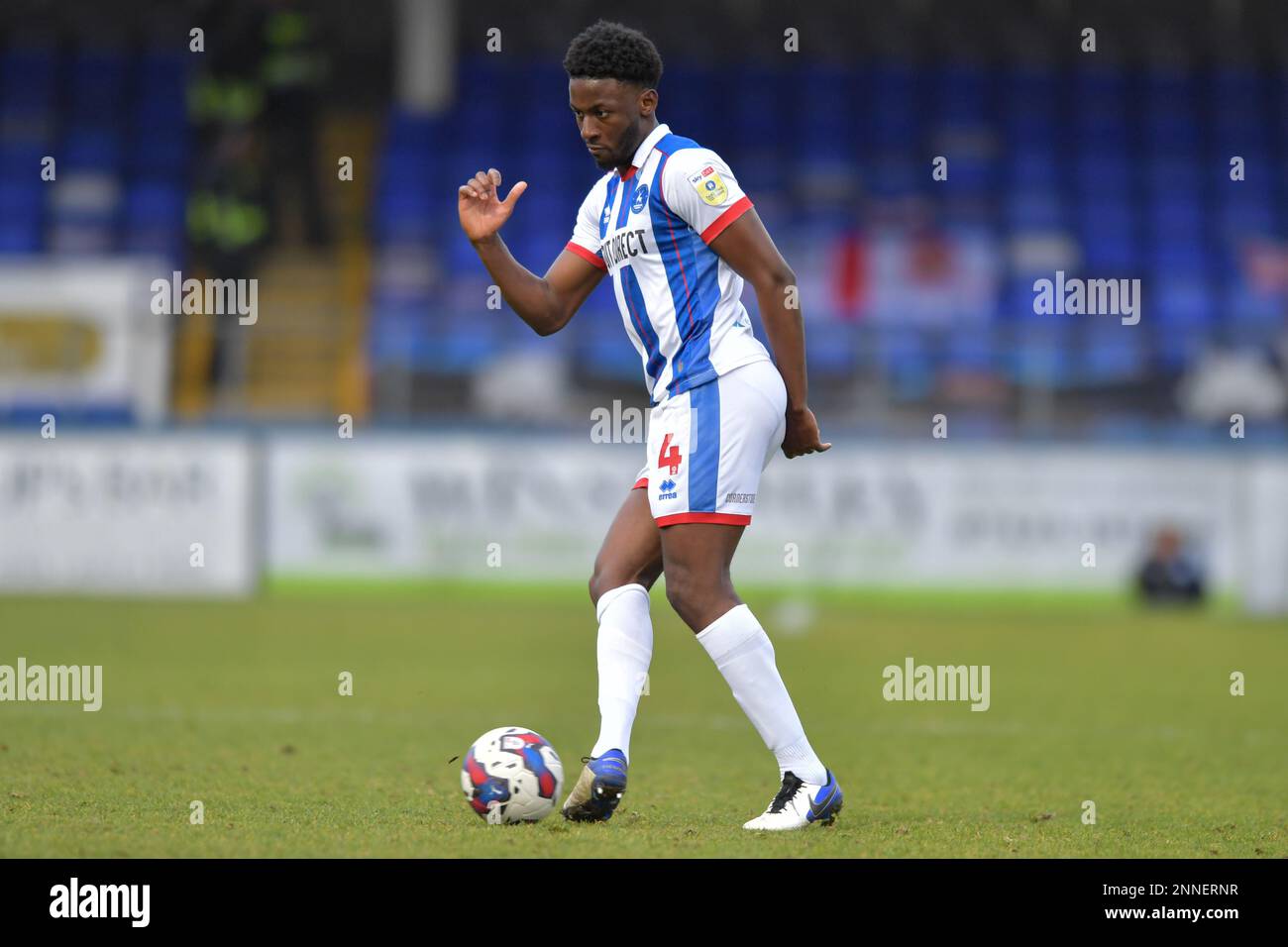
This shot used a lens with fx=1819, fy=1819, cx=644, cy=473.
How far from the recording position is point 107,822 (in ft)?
17.8

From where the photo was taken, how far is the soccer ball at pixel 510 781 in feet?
18.2

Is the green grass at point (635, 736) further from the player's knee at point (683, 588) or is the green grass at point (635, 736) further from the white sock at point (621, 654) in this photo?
the player's knee at point (683, 588)

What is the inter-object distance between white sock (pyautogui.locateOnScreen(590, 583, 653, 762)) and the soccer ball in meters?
0.18

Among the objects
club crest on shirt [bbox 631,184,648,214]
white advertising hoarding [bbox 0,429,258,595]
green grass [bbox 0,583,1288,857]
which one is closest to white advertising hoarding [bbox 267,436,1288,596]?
white advertising hoarding [bbox 0,429,258,595]

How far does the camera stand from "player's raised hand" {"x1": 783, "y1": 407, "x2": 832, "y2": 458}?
5.64 m

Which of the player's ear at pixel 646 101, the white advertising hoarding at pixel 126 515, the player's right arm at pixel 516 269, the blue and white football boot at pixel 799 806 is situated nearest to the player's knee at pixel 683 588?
the blue and white football boot at pixel 799 806

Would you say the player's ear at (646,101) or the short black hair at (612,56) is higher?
the short black hair at (612,56)

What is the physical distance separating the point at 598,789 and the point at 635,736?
3.03 m

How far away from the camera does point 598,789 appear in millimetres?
5496
